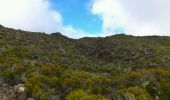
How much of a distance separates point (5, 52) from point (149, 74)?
2053 cm

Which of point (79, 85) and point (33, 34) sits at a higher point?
point (33, 34)

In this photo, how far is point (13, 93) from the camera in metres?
29.5

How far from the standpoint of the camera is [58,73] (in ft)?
115

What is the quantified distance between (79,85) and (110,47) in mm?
43643

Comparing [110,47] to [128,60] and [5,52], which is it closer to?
[128,60]

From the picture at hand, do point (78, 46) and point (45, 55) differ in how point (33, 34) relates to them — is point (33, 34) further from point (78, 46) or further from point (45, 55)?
point (45, 55)

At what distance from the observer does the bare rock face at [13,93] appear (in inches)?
1141

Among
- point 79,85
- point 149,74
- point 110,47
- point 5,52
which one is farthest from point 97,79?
point 110,47

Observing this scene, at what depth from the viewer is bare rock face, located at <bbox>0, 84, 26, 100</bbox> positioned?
95.0 ft

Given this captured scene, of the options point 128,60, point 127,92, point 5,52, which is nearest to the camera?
point 127,92

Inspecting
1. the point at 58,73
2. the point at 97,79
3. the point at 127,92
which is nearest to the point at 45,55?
the point at 58,73

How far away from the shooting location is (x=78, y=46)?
76.8m

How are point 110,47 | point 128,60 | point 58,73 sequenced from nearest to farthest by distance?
1. point 58,73
2. point 128,60
3. point 110,47

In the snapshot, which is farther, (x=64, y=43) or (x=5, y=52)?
(x=64, y=43)
